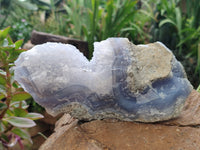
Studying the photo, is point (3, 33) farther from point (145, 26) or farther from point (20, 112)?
point (145, 26)

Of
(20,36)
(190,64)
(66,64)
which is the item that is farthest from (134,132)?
(20,36)

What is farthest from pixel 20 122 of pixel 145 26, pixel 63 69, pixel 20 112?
pixel 145 26

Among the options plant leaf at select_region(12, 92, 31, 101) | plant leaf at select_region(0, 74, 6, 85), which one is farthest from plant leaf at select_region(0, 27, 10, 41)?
plant leaf at select_region(12, 92, 31, 101)

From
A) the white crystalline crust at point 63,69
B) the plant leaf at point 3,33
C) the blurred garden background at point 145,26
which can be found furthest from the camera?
the blurred garden background at point 145,26

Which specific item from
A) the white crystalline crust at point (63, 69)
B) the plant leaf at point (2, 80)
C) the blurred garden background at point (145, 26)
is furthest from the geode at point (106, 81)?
the blurred garden background at point (145, 26)

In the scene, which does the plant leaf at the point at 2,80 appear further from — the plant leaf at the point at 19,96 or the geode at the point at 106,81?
the geode at the point at 106,81

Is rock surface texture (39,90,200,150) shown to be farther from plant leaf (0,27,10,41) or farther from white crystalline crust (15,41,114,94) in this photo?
plant leaf (0,27,10,41)
